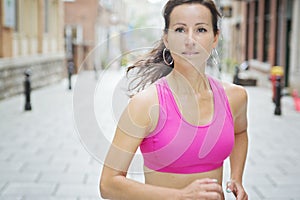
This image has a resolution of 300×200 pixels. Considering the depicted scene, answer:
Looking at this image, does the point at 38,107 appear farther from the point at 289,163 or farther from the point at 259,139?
the point at 289,163

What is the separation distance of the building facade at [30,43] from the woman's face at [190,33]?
472 inches

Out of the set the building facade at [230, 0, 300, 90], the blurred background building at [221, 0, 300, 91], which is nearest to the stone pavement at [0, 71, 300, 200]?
the blurred background building at [221, 0, 300, 91]

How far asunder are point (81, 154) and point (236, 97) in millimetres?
5028

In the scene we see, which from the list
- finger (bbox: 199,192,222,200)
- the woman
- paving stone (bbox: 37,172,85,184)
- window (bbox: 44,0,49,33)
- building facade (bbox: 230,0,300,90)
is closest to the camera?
finger (bbox: 199,192,222,200)

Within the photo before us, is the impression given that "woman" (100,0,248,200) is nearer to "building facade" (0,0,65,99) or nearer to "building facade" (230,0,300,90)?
"building facade" (0,0,65,99)

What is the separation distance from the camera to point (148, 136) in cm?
162

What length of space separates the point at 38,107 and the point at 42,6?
8.68m

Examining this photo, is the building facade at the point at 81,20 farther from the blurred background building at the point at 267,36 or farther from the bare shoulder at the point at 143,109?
the bare shoulder at the point at 143,109

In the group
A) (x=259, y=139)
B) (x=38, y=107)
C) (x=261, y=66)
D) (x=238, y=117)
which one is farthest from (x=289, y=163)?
(x=261, y=66)

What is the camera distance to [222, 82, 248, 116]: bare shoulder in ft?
6.11

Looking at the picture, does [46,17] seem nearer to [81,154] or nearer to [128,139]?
[81,154]

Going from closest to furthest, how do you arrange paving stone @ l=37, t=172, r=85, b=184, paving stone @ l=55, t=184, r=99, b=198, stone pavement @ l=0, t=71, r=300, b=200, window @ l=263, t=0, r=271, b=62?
1. stone pavement @ l=0, t=71, r=300, b=200
2. paving stone @ l=55, t=184, r=99, b=198
3. paving stone @ l=37, t=172, r=85, b=184
4. window @ l=263, t=0, r=271, b=62

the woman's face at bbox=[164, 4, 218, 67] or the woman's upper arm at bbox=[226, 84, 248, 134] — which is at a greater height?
the woman's face at bbox=[164, 4, 218, 67]

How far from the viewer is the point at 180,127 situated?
1613 millimetres
